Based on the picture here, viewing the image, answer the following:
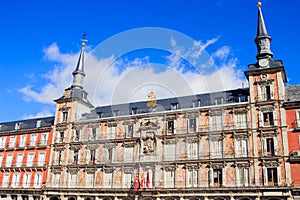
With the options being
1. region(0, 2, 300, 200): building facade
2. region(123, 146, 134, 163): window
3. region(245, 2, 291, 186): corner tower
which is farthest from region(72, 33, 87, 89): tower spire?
region(245, 2, 291, 186): corner tower

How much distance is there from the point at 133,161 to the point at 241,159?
47.2 ft

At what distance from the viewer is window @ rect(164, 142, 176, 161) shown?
40653 millimetres

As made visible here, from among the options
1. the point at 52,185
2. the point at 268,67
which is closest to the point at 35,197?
the point at 52,185

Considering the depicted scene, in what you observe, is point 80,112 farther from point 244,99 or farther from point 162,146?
point 244,99

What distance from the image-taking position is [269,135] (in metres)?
36.0

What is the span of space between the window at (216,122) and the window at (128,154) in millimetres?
11490

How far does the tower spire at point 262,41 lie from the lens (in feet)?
131

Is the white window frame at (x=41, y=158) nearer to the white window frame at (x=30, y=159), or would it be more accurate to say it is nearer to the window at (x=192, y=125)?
the white window frame at (x=30, y=159)

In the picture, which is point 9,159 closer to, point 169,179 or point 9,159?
point 9,159

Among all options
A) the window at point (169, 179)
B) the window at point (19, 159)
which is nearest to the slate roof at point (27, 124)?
the window at point (19, 159)

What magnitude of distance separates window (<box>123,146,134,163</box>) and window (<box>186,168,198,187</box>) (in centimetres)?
836

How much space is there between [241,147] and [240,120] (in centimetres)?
334

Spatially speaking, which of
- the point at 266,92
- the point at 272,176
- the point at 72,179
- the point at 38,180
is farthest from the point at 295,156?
the point at 38,180

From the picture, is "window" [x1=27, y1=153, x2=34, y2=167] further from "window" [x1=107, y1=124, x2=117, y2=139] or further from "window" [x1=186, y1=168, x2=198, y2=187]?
"window" [x1=186, y1=168, x2=198, y2=187]
